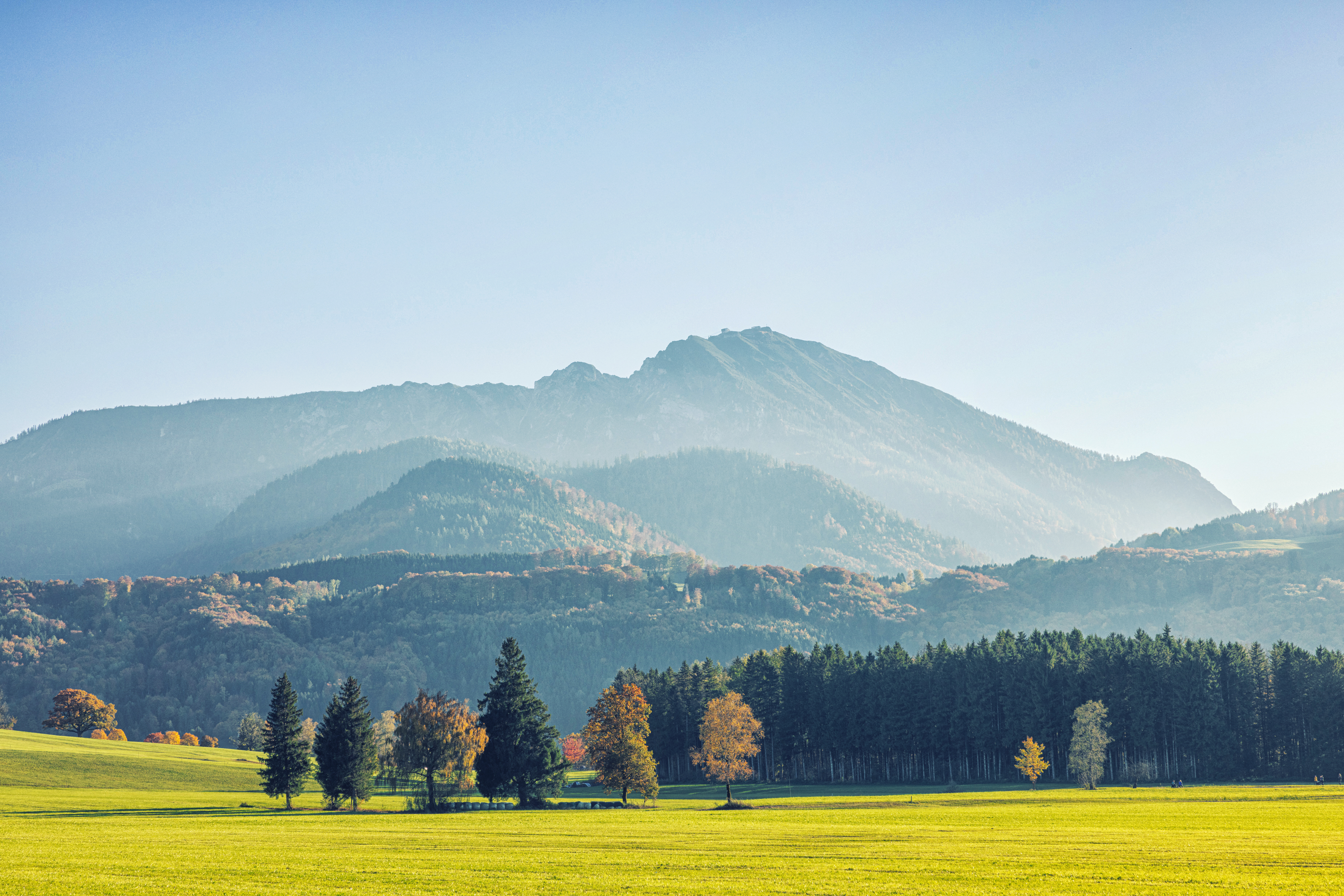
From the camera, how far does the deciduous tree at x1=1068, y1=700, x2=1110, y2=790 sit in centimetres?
12150

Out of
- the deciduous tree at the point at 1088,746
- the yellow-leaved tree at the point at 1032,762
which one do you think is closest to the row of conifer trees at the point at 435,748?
the yellow-leaved tree at the point at 1032,762

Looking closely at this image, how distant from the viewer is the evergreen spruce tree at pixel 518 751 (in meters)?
102

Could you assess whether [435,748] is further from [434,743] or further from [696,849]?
[696,849]

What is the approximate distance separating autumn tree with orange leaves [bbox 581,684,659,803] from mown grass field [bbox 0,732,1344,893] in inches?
415

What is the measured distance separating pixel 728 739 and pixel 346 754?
49.2m

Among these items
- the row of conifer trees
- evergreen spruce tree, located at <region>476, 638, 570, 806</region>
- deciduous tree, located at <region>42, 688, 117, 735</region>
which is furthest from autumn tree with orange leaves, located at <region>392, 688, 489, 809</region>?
deciduous tree, located at <region>42, 688, 117, 735</region>

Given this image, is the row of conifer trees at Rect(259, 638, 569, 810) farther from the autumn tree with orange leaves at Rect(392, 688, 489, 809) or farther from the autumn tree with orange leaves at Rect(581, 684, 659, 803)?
the autumn tree with orange leaves at Rect(581, 684, 659, 803)

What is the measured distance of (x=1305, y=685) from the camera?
13512cm

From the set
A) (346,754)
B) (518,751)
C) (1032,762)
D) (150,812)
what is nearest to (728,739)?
(518,751)

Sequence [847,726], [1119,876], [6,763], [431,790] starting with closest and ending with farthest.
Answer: [1119,876] < [431,790] < [6,763] < [847,726]

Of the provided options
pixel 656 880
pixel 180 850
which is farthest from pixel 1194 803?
pixel 180 850

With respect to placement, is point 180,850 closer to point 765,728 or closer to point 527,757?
point 527,757

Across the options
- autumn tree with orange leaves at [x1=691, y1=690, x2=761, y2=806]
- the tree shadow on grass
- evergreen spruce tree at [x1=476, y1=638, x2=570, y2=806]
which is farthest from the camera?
autumn tree with orange leaves at [x1=691, y1=690, x2=761, y2=806]

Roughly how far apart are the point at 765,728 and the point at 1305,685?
72429 mm
